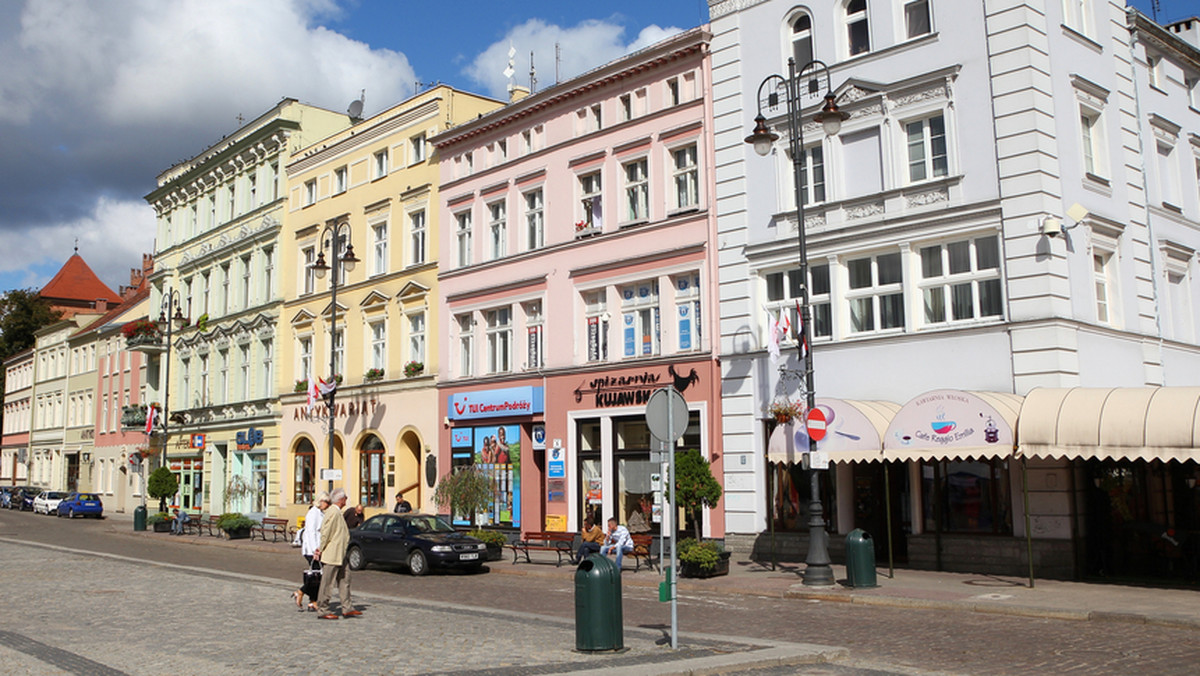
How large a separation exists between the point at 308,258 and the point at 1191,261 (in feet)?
105

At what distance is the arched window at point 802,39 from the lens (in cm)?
2497

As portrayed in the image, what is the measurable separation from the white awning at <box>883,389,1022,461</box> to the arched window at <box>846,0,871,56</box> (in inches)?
359

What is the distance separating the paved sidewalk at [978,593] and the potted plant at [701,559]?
0.97 ft

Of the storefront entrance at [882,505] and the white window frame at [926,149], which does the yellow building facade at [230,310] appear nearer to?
the storefront entrance at [882,505]

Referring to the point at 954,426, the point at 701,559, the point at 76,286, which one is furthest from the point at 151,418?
the point at 76,286

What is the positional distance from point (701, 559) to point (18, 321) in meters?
82.7

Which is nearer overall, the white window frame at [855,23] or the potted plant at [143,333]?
the white window frame at [855,23]

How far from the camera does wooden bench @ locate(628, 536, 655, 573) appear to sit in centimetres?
2446

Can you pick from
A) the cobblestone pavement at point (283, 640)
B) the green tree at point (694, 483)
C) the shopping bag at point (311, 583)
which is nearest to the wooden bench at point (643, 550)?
the green tree at point (694, 483)

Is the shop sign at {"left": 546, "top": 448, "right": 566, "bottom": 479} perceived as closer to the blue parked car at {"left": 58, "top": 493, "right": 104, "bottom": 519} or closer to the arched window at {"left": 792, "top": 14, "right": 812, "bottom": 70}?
the arched window at {"left": 792, "top": 14, "right": 812, "bottom": 70}

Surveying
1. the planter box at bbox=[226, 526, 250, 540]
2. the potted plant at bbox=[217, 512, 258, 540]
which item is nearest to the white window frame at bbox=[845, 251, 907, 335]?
the potted plant at bbox=[217, 512, 258, 540]

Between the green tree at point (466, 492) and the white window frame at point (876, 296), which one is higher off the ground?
the white window frame at point (876, 296)

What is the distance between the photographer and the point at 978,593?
1750 centimetres

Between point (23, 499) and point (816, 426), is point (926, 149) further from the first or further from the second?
point (23, 499)
